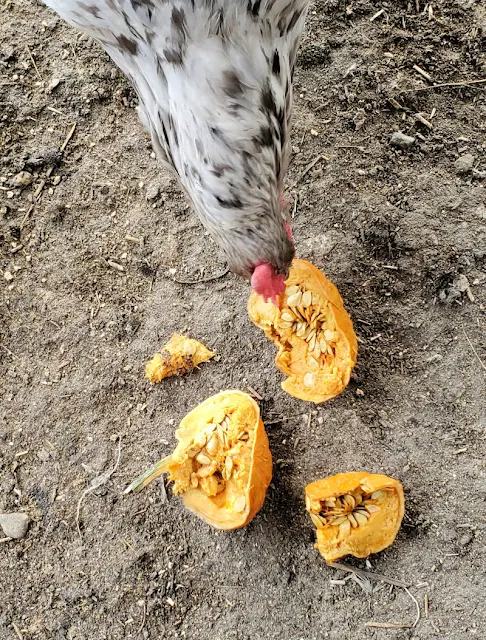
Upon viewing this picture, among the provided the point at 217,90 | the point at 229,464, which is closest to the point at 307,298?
the point at 229,464

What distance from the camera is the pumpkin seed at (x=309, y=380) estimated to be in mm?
2320

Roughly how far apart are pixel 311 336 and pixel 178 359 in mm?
591

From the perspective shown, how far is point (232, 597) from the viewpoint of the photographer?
234 centimetres

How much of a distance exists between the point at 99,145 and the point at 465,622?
2.58m

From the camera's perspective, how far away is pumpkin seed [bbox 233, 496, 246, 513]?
84.7 inches

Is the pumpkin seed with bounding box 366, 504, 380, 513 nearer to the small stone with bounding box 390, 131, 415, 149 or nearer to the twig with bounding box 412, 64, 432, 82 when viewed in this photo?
the small stone with bounding box 390, 131, 415, 149

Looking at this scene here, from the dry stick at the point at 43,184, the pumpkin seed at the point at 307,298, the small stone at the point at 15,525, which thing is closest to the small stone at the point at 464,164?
the pumpkin seed at the point at 307,298

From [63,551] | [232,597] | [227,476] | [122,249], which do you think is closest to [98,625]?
[63,551]

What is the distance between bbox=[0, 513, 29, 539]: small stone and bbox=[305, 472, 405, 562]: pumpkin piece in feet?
3.89

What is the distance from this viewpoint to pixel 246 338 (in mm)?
2615

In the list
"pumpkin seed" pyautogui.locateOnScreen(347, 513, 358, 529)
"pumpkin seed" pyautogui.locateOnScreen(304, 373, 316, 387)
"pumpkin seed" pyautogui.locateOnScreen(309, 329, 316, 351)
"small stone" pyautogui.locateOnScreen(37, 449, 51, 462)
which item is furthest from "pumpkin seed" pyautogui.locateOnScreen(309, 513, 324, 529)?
"small stone" pyautogui.locateOnScreen(37, 449, 51, 462)

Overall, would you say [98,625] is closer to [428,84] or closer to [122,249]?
[122,249]

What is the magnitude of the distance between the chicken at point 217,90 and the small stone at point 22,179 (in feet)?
3.75

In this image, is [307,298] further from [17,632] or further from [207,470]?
[17,632]
